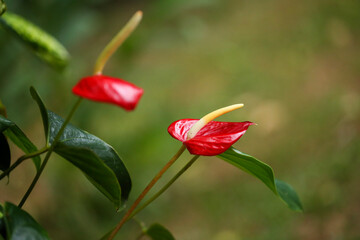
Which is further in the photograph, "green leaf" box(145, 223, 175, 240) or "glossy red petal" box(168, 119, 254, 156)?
"green leaf" box(145, 223, 175, 240)

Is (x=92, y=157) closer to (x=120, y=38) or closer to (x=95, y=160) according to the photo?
(x=95, y=160)

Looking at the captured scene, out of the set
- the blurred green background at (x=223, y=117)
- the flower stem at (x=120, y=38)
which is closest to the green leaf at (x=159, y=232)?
the flower stem at (x=120, y=38)

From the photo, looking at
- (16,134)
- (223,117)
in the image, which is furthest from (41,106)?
(223,117)

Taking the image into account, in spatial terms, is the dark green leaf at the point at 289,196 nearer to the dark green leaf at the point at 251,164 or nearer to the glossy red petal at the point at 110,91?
the dark green leaf at the point at 251,164

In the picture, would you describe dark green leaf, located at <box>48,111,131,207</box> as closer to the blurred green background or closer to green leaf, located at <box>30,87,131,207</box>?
green leaf, located at <box>30,87,131,207</box>

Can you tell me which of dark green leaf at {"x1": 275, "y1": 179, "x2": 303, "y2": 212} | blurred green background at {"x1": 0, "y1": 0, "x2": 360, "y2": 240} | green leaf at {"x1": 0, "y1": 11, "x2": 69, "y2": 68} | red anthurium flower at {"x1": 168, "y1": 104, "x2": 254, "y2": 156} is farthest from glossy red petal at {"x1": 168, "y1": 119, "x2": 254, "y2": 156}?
blurred green background at {"x1": 0, "y1": 0, "x2": 360, "y2": 240}

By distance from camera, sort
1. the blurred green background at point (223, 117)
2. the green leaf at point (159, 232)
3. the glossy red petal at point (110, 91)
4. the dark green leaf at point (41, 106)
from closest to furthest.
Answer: the glossy red petal at point (110, 91) < the dark green leaf at point (41, 106) < the green leaf at point (159, 232) < the blurred green background at point (223, 117)
